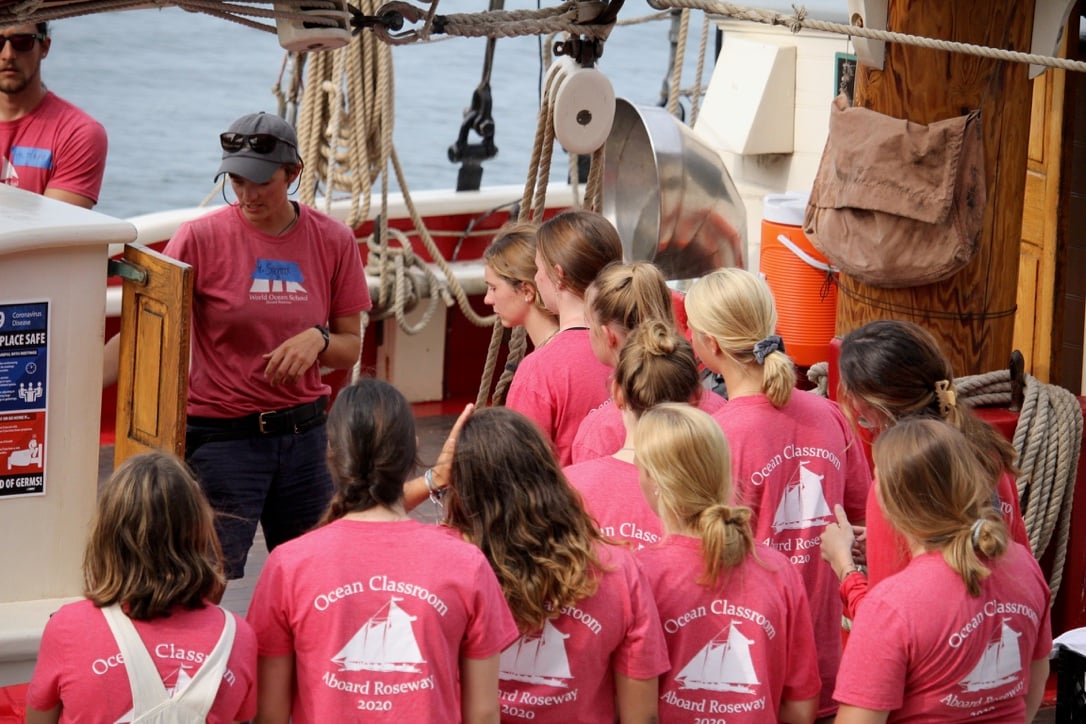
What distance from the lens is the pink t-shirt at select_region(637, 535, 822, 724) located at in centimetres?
262

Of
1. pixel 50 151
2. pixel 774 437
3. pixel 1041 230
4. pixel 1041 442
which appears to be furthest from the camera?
pixel 1041 230

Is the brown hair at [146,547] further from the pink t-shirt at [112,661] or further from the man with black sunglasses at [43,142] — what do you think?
the man with black sunglasses at [43,142]

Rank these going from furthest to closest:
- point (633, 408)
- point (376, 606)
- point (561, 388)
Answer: point (561, 388), point (633, 408), point (376, 606)

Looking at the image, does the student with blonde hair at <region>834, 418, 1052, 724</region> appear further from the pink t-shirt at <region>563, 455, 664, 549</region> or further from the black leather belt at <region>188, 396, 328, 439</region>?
the black leather belt at <region>188, 396, 328, 439</region>

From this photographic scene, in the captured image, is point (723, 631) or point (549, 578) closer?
point (549, 578)

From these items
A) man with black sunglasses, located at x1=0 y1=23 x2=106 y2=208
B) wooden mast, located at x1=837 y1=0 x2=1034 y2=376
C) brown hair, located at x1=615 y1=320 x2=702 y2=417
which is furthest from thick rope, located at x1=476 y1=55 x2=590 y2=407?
man with black sunglasses, located at x1=0 y1=23 x2=106 y2=208

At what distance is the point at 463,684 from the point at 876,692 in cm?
68

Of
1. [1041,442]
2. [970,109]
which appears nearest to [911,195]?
[970,109]

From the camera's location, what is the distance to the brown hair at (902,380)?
3006 mm

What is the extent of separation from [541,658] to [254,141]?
1810 millimetres

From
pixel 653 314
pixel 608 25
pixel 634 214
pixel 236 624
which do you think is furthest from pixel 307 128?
pixel 236 624

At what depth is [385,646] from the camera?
7.89 feet

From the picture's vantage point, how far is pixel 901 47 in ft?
13.1

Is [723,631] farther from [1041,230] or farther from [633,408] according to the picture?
[1041,230]
